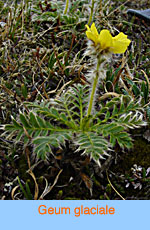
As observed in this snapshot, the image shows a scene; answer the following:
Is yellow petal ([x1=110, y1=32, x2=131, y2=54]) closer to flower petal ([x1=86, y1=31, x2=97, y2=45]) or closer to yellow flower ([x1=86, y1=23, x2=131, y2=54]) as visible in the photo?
yellow flower ([x1=86, y1=23, x2=131, y2=54])

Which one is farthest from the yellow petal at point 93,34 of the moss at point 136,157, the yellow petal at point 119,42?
the moss at point 136,157

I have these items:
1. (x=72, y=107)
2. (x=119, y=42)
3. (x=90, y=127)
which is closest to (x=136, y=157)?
(x=90, y=127)

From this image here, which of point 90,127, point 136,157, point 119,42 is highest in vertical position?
point 119,42

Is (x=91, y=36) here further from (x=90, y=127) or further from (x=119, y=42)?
(x=90, y=127)

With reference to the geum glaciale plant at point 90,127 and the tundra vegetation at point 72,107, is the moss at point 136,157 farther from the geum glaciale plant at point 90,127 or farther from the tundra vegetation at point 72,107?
the geum glaciale plant at point 90,127

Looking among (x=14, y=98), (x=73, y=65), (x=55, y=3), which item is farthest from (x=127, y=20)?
(x=14, y=98)

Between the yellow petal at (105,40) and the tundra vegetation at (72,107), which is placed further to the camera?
the tundra vegetation at (72,107)

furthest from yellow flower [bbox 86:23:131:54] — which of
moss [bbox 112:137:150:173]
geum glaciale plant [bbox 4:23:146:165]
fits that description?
moss [bbox 112:137:150:173]
